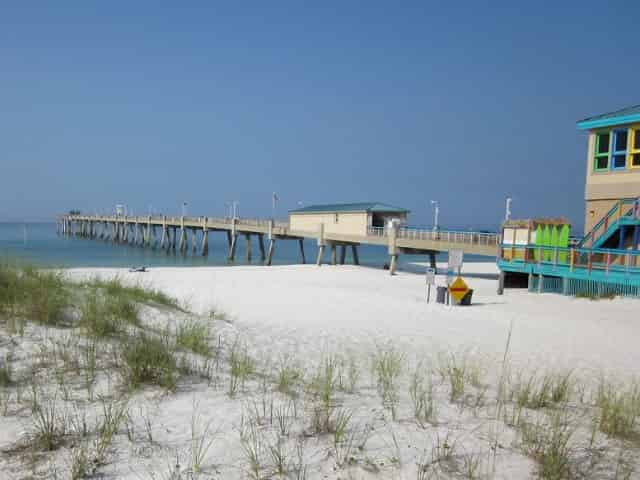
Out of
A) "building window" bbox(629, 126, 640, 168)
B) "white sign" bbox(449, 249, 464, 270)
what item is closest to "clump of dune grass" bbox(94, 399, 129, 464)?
"white sign" bbox(449, 249, 464, 270)

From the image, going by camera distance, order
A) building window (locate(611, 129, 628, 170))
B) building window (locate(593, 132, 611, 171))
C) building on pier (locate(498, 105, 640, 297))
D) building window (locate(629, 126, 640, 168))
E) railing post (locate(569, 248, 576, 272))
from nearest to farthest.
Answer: building on pier (locate(498, 105, 640, 297)) → railing post (locate(569, 248, 576, 272)) → building window (locate(629, 126, 640, 168)) → building window (locate(611, 129, 628, 170)) → building window (locate(593, 132, 611, 171))

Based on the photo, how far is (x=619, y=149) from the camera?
16109 millimetres

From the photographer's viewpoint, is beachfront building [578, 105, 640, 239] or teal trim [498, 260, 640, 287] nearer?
teal trim [498, 260, 640, 287]

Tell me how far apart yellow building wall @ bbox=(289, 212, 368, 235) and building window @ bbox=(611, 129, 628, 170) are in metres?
14.4

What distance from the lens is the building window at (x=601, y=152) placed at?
16609 mm

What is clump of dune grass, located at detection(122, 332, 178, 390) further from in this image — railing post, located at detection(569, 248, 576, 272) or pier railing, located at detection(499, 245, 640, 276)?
railing post, located at detection(569, 248, 576, 272)

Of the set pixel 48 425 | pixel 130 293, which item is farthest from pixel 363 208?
pixel 48 425

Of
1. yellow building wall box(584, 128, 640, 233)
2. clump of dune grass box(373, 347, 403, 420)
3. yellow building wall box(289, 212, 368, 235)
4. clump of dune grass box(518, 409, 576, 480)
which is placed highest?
yellow building wall box(584, 128, 640, 233)

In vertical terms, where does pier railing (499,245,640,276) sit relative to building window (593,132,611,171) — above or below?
below

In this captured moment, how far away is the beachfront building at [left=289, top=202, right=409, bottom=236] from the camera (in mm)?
28656

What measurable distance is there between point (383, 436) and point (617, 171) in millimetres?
16262

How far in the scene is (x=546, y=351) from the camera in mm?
8047

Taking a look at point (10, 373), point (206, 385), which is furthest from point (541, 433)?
point (10, 373)

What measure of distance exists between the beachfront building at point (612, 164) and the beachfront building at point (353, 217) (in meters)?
11.3
